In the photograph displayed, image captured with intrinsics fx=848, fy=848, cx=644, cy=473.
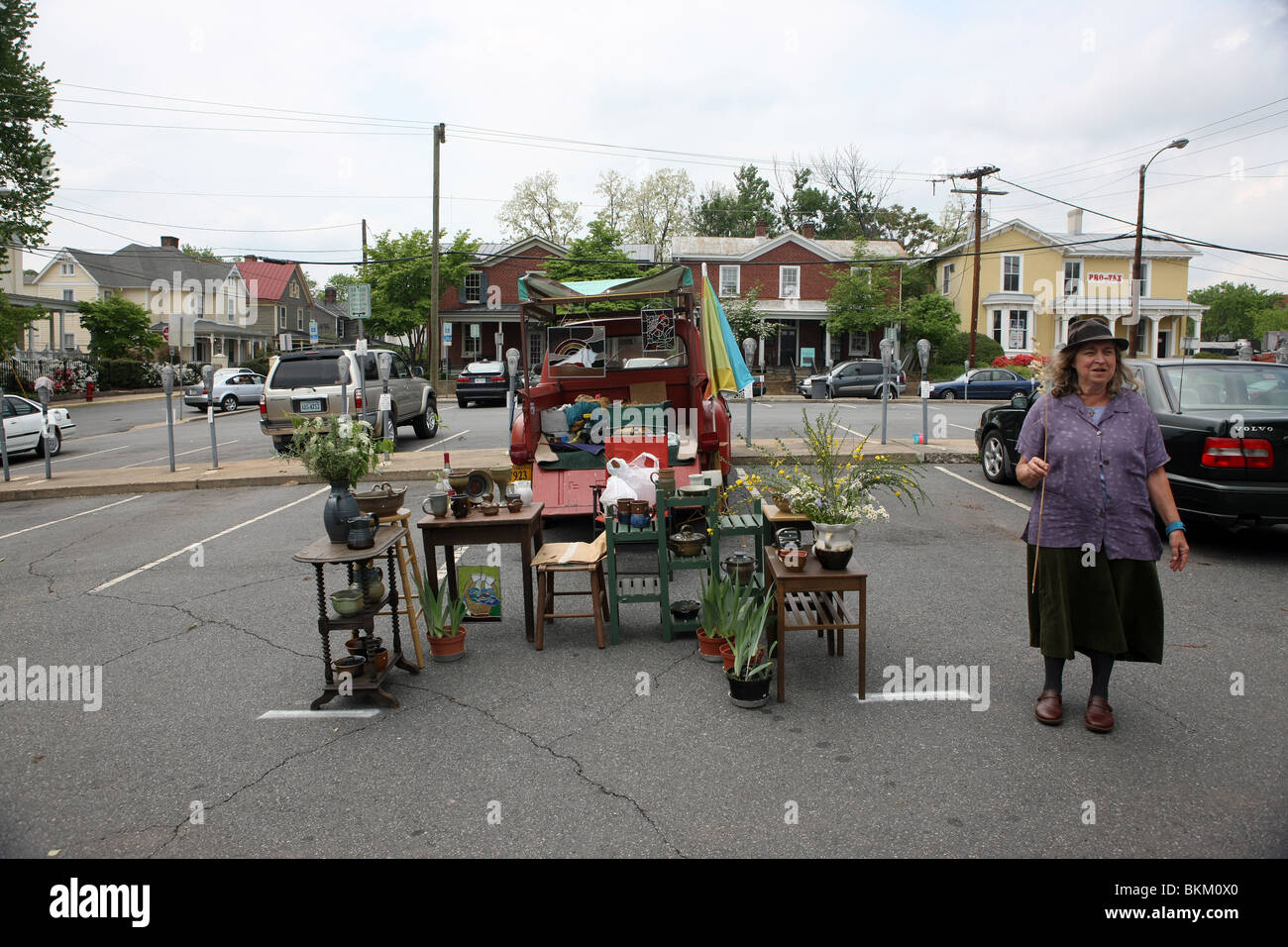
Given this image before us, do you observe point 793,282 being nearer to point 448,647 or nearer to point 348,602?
point 448,647

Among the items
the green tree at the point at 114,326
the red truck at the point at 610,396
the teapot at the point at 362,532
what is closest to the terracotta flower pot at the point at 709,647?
the teapot at the point at 362,532

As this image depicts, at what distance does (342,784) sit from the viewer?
3664 mm

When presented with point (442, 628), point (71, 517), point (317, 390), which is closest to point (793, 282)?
point (317, 390)

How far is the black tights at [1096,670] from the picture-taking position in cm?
396

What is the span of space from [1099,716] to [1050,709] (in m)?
0.21

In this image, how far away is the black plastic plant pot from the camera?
4344 millimetres

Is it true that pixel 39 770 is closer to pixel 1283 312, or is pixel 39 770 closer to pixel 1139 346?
pixel 1139 346

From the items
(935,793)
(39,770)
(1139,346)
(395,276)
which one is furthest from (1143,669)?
(1139,346)

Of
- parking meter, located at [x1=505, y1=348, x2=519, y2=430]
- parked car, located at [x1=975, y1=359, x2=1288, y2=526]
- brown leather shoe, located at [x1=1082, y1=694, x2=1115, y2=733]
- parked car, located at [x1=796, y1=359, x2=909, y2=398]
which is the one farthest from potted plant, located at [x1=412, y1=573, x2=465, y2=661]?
parked car, located at [x1=796, y1=359, x2=909, y2=398]

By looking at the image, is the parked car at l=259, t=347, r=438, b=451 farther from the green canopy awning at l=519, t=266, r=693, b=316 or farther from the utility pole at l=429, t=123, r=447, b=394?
the utility pole at l=429, t=123, r=447, b=394

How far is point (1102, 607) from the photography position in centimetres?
389

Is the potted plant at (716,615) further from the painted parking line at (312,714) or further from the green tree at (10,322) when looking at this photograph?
the green tree at (10,322)

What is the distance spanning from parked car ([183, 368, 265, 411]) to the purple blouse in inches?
1080

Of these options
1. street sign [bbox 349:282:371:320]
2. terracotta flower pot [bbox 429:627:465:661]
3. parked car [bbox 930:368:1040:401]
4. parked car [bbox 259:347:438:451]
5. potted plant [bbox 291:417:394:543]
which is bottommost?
terracotta flower pot [bbox 429:627:465:661]
